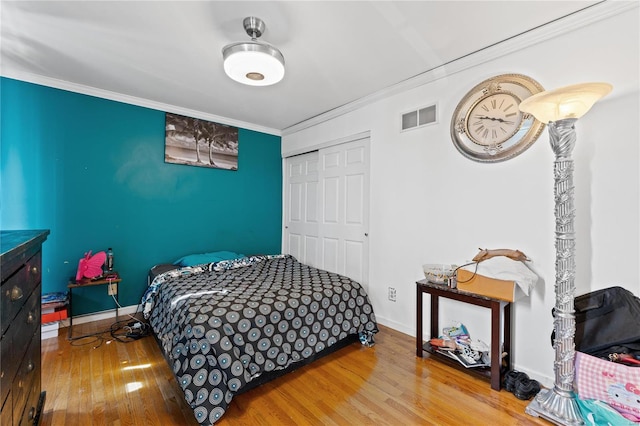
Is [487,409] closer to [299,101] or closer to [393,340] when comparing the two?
[393,340]

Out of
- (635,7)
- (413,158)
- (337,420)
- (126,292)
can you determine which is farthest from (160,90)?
(635,7)

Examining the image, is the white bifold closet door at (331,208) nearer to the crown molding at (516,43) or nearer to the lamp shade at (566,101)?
the crown molding at (516,43)

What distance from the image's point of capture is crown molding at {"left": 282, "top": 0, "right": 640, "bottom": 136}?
1726 millimetres

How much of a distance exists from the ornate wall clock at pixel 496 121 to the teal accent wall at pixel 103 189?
2.86 metres

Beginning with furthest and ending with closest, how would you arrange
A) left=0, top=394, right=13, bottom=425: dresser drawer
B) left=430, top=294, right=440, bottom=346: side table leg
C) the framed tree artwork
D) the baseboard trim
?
the framed tree artwork, the baseboard trim, left=430, top=294, right=440, bottom=346: side table leg, left=0, top=394, right=13, bottom=425: dresser drawer

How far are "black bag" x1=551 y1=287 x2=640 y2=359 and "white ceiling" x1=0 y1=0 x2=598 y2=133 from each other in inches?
71.1

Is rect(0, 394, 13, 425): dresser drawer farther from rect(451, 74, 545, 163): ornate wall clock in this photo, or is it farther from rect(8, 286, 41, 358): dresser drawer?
rect(451, 74, 545, 163): ornate wall clock

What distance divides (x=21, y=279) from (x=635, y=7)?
349 cm

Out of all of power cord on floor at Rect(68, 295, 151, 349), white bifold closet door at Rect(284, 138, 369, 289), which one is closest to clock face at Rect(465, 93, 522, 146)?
white bifold closet door at Rect(284, 138, 369, 289)

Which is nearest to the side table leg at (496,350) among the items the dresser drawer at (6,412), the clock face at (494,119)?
the clock face at (494,119)

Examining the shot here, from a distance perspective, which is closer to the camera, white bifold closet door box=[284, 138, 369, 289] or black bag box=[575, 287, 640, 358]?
black bag box=[575, 287, 640, 358]

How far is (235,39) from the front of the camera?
2068 mm

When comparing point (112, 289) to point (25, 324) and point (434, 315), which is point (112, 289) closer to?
point (25, 324)

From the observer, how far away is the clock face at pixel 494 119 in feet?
6.94
